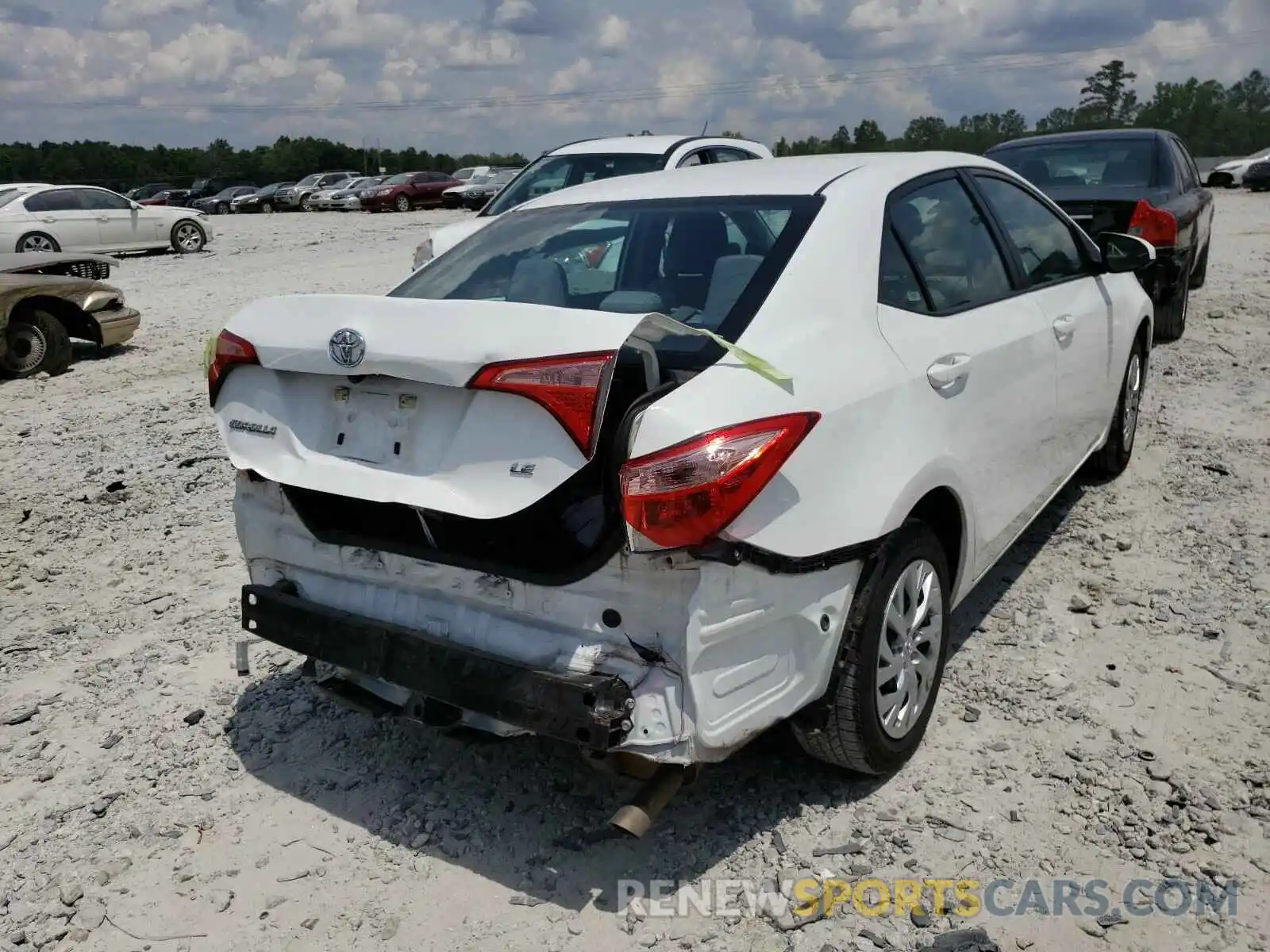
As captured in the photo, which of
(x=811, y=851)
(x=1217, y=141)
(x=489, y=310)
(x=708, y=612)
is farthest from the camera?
(x=1217, y=141)

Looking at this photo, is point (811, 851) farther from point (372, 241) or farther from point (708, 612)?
point (372, 241)

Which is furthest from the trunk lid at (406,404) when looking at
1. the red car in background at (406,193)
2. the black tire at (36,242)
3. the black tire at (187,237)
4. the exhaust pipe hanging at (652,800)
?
the red car in background at (406,193)

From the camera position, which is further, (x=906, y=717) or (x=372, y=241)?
(x=372, y=241)

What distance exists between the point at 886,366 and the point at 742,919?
1.52 m

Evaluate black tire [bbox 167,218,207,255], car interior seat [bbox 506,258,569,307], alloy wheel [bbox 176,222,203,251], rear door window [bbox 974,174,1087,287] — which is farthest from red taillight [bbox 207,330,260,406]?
alloy wheel [bbox 176,222,203,251]

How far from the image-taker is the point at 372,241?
22.9 m

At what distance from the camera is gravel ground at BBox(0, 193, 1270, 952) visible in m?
2.73

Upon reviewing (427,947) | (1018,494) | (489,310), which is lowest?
(427,947)

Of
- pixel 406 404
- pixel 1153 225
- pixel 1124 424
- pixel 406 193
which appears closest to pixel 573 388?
pixel 406 404

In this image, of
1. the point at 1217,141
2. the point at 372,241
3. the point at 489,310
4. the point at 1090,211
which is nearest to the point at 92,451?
the point at 489,310

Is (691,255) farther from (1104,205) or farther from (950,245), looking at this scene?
(1104,205)

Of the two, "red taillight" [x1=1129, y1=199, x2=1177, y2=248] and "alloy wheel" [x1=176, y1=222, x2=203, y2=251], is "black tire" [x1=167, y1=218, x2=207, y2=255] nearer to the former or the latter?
"alloy wheel" [x1=176, y1=222, x2=203, y2=251]

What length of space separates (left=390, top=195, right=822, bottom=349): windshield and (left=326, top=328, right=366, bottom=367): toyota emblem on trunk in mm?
757

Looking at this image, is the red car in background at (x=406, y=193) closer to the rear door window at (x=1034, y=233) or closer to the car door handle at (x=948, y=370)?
the rear door window at (x=1034, y=233)
